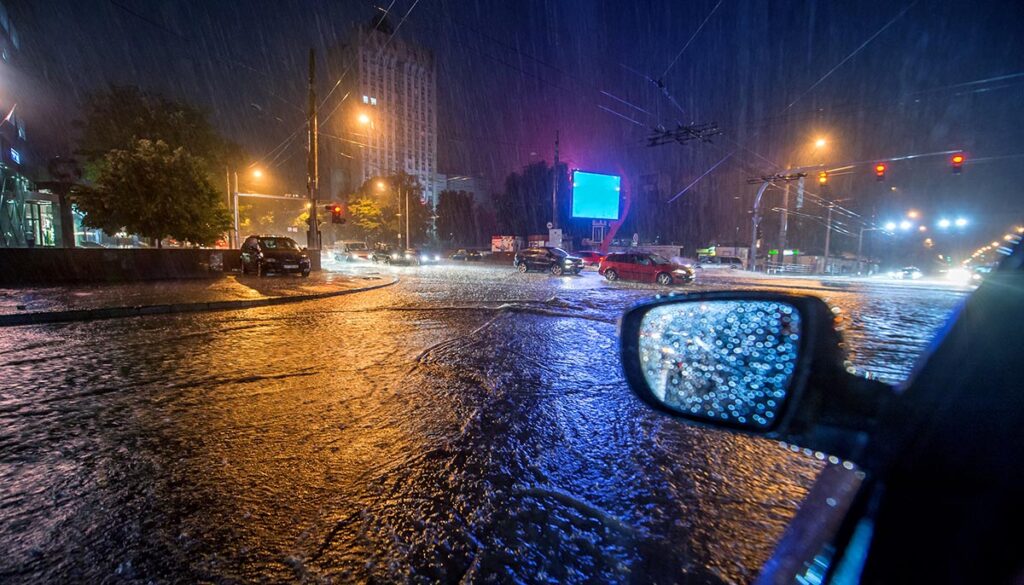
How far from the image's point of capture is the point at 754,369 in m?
1.52

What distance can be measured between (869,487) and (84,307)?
13.6 meters

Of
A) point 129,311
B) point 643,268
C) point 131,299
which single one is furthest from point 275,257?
point 643,268

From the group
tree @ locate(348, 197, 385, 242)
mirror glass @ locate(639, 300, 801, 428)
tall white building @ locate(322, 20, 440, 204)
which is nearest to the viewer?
mirror glass @ locate(639, 300, 801, 428)

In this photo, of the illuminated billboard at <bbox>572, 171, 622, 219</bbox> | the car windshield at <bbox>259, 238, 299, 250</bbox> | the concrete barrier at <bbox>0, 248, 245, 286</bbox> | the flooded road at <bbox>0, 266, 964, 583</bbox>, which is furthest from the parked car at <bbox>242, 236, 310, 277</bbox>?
the illuminated billboard at <bbox>572, 171, 622, 219</bbox>

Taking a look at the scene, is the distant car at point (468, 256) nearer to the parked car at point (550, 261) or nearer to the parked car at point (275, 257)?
the parked car at point (550, 261)

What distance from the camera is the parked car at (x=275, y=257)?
66.8ft

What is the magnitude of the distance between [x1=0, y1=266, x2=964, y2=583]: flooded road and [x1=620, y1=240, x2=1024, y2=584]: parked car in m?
0.76

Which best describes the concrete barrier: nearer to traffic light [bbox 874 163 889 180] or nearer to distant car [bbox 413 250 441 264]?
distant car [bbox 413 250 441 264]

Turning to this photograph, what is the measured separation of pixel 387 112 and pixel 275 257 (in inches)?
4607

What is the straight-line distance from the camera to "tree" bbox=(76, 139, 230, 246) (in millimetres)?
19609

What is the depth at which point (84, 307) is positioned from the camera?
32.8ft

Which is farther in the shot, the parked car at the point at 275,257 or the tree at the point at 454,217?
the tree at the point at 454,217

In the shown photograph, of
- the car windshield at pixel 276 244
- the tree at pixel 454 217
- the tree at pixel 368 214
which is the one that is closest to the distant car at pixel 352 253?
the tree at pixel 368 214

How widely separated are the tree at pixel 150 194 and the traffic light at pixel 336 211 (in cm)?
603
